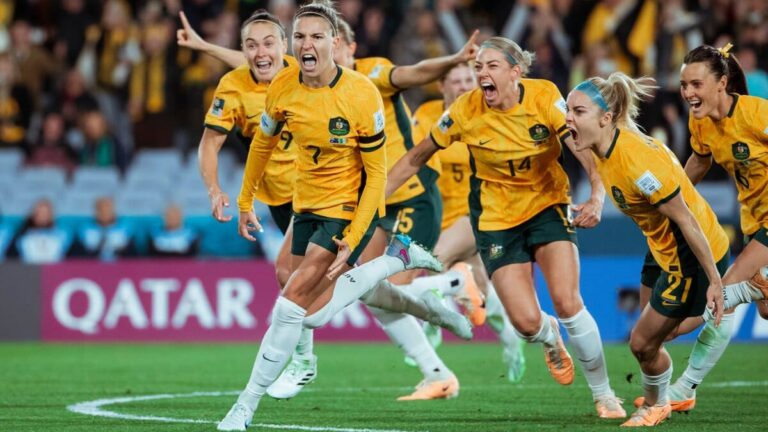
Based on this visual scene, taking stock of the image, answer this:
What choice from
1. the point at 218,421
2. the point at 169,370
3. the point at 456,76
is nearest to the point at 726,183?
the point at 456,76

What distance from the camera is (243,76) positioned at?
8.68m

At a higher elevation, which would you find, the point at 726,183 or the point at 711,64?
the point at 711,64

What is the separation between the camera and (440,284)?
9633 mm

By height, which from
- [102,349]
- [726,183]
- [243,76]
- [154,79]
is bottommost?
[102,349]

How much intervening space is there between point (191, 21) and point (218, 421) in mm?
11037

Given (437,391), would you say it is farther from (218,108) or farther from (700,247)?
(700,247)

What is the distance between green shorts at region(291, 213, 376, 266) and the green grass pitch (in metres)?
1.01

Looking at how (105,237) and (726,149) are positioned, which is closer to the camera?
(726,149)

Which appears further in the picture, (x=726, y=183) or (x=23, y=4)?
(x=23, y=4)

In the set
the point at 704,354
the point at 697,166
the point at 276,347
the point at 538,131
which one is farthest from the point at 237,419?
the point at 697,166

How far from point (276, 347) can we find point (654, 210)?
2.23 meters

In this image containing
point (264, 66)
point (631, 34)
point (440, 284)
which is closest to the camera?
point (264, 66)

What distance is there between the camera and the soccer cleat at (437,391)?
9008 mm

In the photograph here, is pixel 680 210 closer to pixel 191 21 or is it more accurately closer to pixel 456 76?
pixel 456 76
